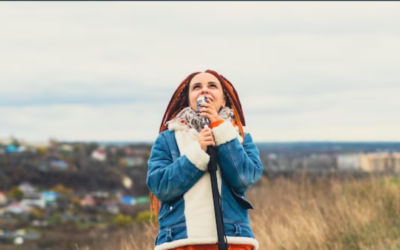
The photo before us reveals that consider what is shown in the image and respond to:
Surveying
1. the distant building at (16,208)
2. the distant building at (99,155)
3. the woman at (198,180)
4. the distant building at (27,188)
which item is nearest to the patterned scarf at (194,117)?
the woman at (198,180)

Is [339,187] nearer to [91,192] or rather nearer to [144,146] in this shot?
[144,146]

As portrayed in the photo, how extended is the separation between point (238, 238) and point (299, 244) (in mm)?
4212

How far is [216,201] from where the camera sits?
3.76 m

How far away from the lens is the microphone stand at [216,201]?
3.73 meters

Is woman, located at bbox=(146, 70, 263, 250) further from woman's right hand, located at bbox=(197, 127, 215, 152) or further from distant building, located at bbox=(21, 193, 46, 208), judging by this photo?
distant building, located at bbox=(21, 193, 46, 208)

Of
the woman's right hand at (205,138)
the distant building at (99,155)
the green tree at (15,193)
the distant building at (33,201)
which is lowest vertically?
the woman's right hand at (205,138)

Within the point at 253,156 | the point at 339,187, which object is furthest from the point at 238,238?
the point at 339,187

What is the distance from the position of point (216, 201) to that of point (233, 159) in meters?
0.25

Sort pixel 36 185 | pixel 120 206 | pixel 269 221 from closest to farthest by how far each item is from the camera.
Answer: pixel 269 221
pixel 120 206
pixel 36 185

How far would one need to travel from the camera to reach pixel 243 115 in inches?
169

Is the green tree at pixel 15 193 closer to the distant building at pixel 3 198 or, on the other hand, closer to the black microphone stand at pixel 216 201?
the distant building at pixel 3 198

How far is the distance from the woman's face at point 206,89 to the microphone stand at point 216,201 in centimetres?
34

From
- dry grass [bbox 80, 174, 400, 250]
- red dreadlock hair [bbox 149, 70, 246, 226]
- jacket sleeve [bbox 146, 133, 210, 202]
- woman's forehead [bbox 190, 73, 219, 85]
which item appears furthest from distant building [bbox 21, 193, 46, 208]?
jacket sleeve [bbox 146, 133, 210, 202]

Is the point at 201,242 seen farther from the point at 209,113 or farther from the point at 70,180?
the point at 70,180
